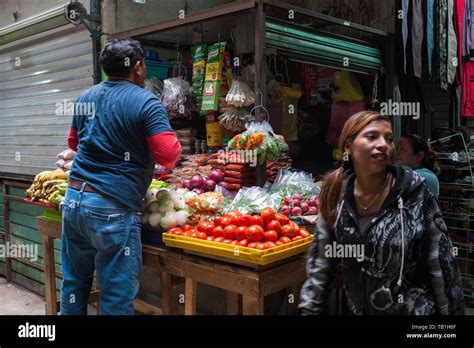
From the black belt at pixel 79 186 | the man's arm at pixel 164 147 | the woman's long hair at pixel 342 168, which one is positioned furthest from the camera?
the black belt at pixel 79 186

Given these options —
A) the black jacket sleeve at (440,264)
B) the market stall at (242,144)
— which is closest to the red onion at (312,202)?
the market stall at (242,144)

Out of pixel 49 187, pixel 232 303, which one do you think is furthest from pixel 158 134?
pixel 49 187

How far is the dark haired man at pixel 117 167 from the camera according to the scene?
3.15 meters

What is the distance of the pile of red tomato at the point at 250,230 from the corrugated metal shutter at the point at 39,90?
10.2 ft

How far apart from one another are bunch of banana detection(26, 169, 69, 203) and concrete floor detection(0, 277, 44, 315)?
1.95 m

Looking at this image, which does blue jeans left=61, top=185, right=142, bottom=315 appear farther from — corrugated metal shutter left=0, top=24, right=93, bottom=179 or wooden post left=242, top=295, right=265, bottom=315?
corrugated metal shutter left=0, top=24, right=93, bottom=179

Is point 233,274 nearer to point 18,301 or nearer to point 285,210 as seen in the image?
point 285,210

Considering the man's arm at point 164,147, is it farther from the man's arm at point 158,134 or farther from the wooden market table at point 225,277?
the wooden market table at point 225,277

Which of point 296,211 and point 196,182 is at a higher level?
point 196,182

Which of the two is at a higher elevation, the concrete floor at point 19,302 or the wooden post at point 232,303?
the wooden post at point 232,303

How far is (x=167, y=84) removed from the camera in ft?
18.0

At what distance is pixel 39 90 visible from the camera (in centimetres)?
663

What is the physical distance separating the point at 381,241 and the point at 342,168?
1.62 ft

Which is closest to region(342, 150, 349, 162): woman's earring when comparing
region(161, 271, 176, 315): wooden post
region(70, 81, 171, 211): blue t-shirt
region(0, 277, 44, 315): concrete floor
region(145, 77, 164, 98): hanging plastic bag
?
region(70, 81, 171, 211): blue t-shirt
